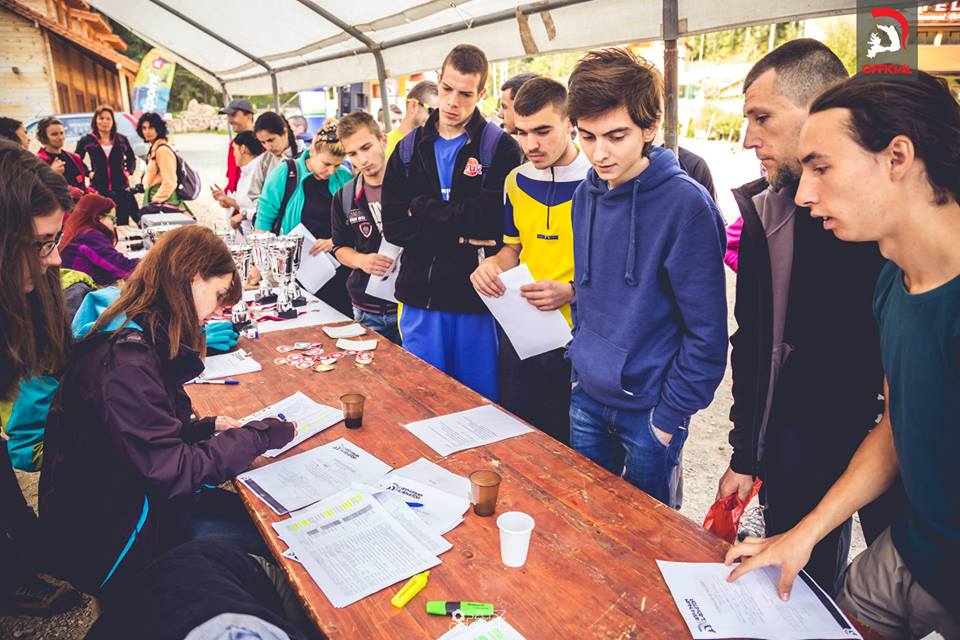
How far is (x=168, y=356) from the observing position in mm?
1696

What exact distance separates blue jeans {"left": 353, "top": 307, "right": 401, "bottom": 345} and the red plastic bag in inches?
84.1

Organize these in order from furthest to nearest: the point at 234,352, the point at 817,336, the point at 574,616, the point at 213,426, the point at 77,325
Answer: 1. the point at 234,352
2. the point at 77,325
3. the point at 213,426
4. the point at 817,336
5. the point at 574,616

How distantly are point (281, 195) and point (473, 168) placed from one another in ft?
6.10

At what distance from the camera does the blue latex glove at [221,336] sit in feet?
8.77

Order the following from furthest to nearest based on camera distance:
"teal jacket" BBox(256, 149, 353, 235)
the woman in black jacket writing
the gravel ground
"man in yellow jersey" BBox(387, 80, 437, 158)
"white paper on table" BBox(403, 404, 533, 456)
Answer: the woman in black jacket writing, "man in yellow jersey" BBox(387, 80, 437, 158), "teal jacket" BBox(256, 149, 353, 235), the gravel ground, "white paper on table" BBox(403, 404, 533, 456)

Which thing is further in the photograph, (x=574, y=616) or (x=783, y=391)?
(x=783, y=391)

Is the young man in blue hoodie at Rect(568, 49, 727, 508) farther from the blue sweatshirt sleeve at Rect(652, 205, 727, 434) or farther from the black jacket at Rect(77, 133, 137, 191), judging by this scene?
the black jacket at Rect(77, 133, 137, 191)

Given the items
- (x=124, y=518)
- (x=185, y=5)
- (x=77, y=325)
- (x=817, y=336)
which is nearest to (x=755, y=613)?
(x=817, y=336)

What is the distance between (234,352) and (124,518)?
45.9 inches

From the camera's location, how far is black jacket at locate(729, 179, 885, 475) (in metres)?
1.56

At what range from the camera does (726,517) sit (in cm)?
164

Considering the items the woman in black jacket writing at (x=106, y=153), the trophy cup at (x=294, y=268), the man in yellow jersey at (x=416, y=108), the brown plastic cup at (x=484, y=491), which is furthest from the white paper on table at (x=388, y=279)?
the woman in black jacket writing at (x=106, y=153)

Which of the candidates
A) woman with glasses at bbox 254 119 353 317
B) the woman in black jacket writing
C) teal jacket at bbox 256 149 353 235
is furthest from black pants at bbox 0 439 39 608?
the woman in black jacket writing

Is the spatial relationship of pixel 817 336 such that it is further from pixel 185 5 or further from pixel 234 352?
pixel 185 5
